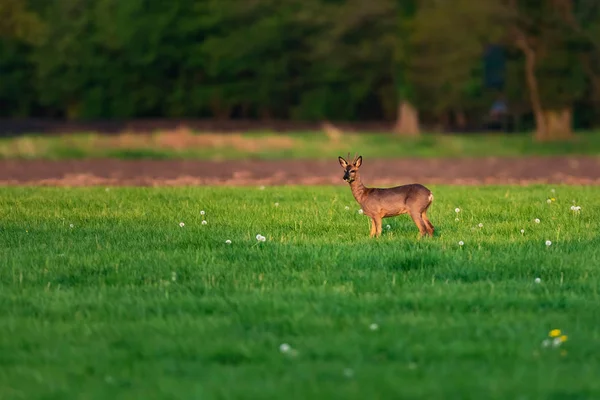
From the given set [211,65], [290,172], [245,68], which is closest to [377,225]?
[290,172]

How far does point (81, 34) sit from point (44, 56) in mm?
4190

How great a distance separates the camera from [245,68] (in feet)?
265

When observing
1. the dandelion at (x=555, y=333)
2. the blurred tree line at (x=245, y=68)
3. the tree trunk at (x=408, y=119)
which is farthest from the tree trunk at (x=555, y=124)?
the dandelion at (x=555, y=333)

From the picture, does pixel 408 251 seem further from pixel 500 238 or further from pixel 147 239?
pixel 147 239

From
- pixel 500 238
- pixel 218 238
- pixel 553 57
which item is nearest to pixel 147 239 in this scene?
pixel 218 238

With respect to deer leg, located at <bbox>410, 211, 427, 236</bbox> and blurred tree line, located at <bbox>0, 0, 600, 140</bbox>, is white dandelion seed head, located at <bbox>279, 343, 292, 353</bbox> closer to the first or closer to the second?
deer leg, located at <bbox>410, 211, 427, 236</bbox>

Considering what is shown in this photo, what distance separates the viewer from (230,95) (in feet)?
273

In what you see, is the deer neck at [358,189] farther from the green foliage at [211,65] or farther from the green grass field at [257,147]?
the green foliage at [211,65]

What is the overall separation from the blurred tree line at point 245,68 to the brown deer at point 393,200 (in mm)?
43577

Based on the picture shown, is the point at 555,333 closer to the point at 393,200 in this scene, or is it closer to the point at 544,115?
the point at 393,200

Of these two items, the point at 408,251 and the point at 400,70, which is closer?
the point at 408,251

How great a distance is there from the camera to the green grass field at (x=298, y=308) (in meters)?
7.53

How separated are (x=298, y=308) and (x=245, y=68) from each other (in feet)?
237

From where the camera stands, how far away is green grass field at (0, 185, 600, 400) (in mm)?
7531
